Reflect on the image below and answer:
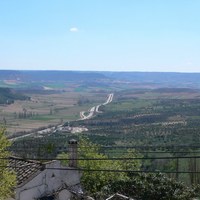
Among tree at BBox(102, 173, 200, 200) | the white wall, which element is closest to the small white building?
the white wall

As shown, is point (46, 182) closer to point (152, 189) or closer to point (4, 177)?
point (4, 177)

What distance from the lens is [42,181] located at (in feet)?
107

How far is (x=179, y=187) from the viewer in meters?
39.6

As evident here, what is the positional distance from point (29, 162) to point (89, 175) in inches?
405

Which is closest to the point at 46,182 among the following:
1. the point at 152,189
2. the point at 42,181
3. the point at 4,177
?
the point at 42,181

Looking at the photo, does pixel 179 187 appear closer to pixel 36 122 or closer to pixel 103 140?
pixel 103 140

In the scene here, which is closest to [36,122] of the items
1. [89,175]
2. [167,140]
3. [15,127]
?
[15,127]

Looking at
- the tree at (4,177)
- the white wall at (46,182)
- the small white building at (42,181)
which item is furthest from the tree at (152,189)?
the tree at (4,177)

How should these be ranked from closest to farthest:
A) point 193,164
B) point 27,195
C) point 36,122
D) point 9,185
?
1. point 9,185
2. point 27,195
3. point 193,164
4. point 36,122

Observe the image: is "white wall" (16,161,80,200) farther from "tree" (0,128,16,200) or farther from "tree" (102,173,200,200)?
"tree" (102,173,200,200)

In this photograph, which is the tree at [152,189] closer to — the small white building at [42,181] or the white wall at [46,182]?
the white wall at [46,182]

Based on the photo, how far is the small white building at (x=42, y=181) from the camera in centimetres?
3114

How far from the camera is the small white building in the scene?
1226 inches

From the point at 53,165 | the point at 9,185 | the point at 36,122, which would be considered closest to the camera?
the point at 9,185
